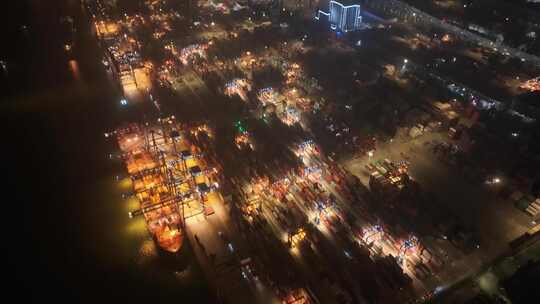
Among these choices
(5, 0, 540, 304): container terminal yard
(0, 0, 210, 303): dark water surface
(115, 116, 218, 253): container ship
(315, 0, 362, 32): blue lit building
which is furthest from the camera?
(315, 0, 362, 32): blue lit building

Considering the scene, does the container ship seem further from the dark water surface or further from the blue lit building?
the blue lit building

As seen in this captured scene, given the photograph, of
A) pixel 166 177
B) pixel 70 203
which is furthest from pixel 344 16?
pixel 70 203

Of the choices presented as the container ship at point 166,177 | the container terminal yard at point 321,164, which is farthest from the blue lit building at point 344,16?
the container ship at point 166,177

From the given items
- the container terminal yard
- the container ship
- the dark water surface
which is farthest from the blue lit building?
the dark water surface

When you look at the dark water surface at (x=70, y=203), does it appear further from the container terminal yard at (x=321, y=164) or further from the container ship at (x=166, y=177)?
the container ship at (x=166, y=177)

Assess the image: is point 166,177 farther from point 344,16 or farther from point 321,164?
point 344,16

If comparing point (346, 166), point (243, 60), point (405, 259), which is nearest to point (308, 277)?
point (405, 259)
